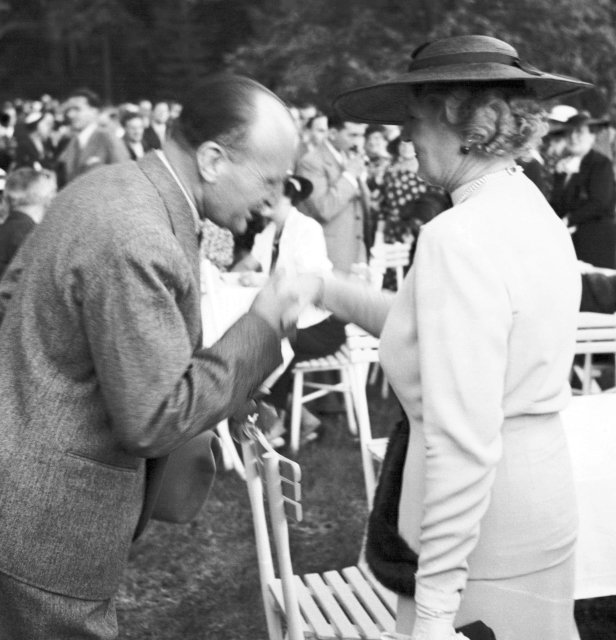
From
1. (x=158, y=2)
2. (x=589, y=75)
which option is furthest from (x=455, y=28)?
(x=158, y=2)

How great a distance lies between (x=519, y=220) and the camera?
1797mm

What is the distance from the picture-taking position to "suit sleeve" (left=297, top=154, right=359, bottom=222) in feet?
25.5

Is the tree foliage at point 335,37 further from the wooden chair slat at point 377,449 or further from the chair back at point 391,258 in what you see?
the wooden chair slat at point 377,449

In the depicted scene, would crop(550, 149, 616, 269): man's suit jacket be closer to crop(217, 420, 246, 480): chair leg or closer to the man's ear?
crop(217, 420, 246, 480): chair leg

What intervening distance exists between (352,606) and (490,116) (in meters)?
1.53

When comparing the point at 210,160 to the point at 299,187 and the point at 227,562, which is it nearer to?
the point at 227,562

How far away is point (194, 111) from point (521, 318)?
26.7 inches

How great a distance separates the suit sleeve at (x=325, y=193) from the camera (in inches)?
306

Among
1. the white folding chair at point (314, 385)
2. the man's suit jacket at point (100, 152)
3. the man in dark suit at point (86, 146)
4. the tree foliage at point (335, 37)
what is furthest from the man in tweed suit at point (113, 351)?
the tree foliage at point (335, 37)

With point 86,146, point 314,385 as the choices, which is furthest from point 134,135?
point 314,385

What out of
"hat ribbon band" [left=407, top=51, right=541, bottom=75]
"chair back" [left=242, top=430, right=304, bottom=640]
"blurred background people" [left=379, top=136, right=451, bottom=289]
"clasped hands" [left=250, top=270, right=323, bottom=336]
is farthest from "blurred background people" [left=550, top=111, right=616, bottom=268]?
"clasped hands" [left=250, top=270, right=323, bottom=336]

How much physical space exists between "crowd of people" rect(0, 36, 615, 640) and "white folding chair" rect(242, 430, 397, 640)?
410mm

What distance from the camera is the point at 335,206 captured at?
786 centimetres

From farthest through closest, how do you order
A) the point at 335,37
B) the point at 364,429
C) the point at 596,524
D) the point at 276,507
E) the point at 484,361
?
the point at 335,37 < the point at 364,429 < the point at 596,524 < the point at 276,507 < the point at 484,361
